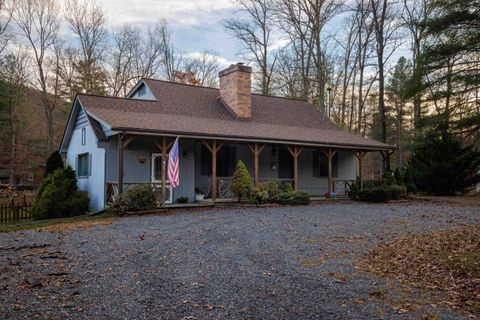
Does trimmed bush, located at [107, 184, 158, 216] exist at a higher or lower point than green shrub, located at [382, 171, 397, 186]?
lower

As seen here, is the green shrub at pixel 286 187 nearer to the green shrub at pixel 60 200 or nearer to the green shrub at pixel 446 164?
the green shrub at pixel 60 200

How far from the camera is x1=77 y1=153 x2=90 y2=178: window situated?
15.6 m

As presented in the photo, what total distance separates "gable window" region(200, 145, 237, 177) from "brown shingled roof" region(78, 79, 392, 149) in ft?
3.54

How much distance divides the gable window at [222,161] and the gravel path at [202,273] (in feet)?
19.9

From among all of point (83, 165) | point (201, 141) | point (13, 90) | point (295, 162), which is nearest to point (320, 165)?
point (295, 162)

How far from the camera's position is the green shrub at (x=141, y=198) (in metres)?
12.4

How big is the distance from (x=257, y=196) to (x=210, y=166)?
2687 millimetres

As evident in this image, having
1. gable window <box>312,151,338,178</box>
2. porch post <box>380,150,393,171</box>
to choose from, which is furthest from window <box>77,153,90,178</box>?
porch post <box>380,150,393,171</box>

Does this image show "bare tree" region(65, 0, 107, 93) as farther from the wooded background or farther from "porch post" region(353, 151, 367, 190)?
"porch post" region(353, 151, 367, 190)

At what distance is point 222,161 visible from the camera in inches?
657

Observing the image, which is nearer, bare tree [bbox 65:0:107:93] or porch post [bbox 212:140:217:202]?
porch post [bbox 212:140:217:202]

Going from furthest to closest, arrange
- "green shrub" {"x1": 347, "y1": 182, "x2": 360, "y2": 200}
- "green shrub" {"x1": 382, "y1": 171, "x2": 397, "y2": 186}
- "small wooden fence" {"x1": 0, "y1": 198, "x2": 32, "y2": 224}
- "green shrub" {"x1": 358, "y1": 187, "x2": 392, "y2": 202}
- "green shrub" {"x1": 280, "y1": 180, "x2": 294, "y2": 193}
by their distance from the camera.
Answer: "green shrub" {"x1": 382, "y1": 171, "x2": 397, "y2": 186} < "green shrub" {"x1": 347, "y1": 182, "x2": 360, "y2": 200} < "green shrub" {"x1": 358, "y1": 187, "x2": 392, "y2": 202} < "green shrub" {"x1": 280, "y1": 180, "x2": 294, "y2": 193} < "small wooden fence" {"x1": 0, "y1": 198, "x2": 32, "y2": 224}

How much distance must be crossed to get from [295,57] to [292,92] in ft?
8.76

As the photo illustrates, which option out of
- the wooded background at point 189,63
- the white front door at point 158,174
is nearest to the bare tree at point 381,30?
the wooded background at point 189,63
